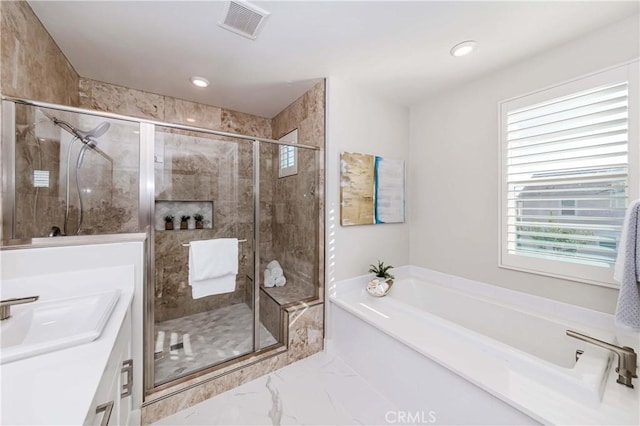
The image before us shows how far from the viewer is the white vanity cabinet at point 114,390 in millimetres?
700

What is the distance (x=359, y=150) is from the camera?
2305 mm

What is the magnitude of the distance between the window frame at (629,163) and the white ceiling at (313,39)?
304mm

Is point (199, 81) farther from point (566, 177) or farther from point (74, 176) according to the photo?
point (566, 177)

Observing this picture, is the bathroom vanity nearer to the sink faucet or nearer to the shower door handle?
the shower door handle

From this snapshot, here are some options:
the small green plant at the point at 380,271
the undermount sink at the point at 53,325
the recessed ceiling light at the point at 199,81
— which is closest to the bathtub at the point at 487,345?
the small green plant at the point at 380,271

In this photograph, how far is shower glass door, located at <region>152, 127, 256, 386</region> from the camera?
1.71m

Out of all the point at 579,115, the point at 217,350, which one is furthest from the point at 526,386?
the point at 217,350

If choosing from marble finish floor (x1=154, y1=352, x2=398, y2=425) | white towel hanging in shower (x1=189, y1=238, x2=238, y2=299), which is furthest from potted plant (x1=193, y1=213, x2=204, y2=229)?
marble finish floor (x1=154, y1=352, x2=398, y2=425)

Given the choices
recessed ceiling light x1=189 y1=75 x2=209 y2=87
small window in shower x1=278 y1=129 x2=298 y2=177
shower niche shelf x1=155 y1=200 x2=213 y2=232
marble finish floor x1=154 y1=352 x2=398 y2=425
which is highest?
recessed ceiling light x1=189 y1=75 x2=209 y2=87

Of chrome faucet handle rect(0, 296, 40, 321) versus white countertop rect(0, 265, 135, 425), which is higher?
chrome faucet handle rect(0, 296, 40, 321)

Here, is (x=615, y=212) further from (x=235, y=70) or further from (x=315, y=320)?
(x=235, y=70)

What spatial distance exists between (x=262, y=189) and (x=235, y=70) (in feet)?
3.40

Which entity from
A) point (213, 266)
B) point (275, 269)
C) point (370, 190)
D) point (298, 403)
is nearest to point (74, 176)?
point (213, 266)

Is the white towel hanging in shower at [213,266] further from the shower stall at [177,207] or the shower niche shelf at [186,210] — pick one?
the shower niche shelf at [186,210]
